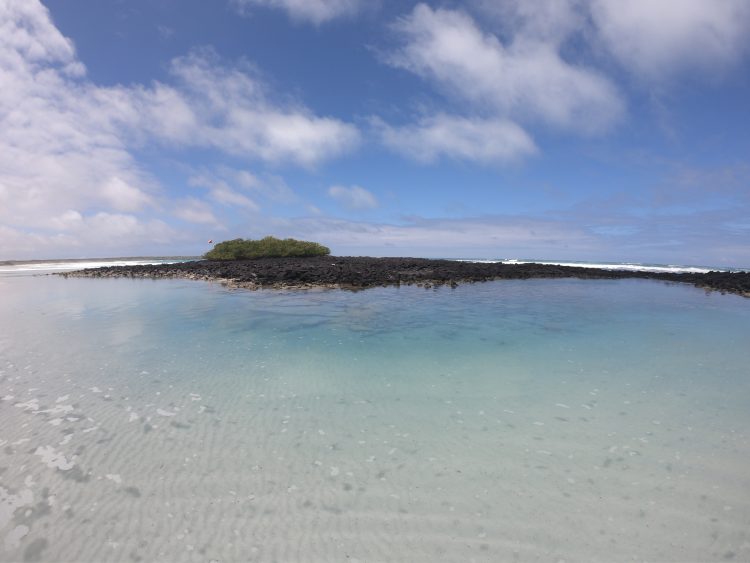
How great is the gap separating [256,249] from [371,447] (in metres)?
44.5

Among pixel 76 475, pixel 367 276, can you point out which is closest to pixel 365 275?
pixel 367 276

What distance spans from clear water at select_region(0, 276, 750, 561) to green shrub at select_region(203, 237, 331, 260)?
3500 centimetres

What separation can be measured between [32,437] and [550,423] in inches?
289

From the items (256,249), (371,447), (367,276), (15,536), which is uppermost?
(256,249)

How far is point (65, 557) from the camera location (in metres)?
3.38

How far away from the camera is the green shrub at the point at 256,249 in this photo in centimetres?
4603

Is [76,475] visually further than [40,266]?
No

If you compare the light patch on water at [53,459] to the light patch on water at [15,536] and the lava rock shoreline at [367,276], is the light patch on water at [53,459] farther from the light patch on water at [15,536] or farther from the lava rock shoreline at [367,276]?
the lava rock shoreline at [367,276]

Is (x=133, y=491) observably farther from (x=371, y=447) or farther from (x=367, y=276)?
(x=367, y=276)

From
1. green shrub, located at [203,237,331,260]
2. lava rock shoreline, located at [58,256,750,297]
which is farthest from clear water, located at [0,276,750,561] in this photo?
green shrub, located at [203,237,331,260]

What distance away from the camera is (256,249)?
47.0 m

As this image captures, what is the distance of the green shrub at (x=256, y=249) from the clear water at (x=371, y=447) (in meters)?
35.0

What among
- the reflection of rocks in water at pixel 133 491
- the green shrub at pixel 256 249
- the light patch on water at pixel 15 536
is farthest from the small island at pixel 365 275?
the light patch on water at pixel 15 536

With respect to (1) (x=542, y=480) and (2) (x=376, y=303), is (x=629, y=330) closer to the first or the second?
(2) (x=376, y=303)
